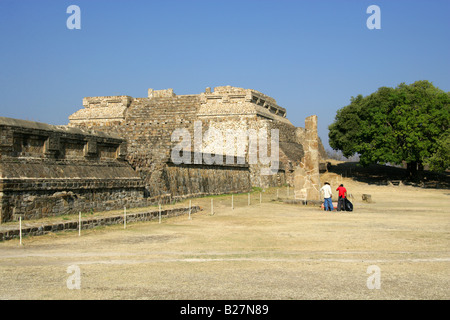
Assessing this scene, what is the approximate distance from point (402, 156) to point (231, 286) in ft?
117

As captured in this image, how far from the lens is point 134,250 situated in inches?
363

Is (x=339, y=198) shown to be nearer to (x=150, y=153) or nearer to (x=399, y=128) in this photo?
(x=150, y=153)

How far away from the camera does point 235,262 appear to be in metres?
7.95

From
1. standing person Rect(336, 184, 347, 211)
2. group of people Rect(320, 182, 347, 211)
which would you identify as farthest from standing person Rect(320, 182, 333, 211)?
standing person Rect(336, 184, 347, 211)

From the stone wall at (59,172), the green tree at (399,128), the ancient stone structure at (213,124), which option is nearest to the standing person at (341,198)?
the stone wall at (59,172)

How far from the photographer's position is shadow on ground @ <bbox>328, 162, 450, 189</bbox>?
40.0m

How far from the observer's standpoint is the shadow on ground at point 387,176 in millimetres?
40000

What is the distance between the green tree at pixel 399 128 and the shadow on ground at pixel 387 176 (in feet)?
5.62

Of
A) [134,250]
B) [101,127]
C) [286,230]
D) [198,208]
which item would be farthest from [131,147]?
[134,250]

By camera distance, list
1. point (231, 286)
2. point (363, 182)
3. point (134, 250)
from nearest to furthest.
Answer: point (231, 286), point (134, 250), point (363, 182)

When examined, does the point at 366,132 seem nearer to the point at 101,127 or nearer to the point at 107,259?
the point at 101,127

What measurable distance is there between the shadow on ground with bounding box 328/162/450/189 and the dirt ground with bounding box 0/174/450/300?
94.1 feet

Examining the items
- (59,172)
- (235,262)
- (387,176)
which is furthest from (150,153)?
(387,176)

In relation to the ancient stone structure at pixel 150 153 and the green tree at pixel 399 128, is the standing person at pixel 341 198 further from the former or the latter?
the green tree at pixel 399 128
